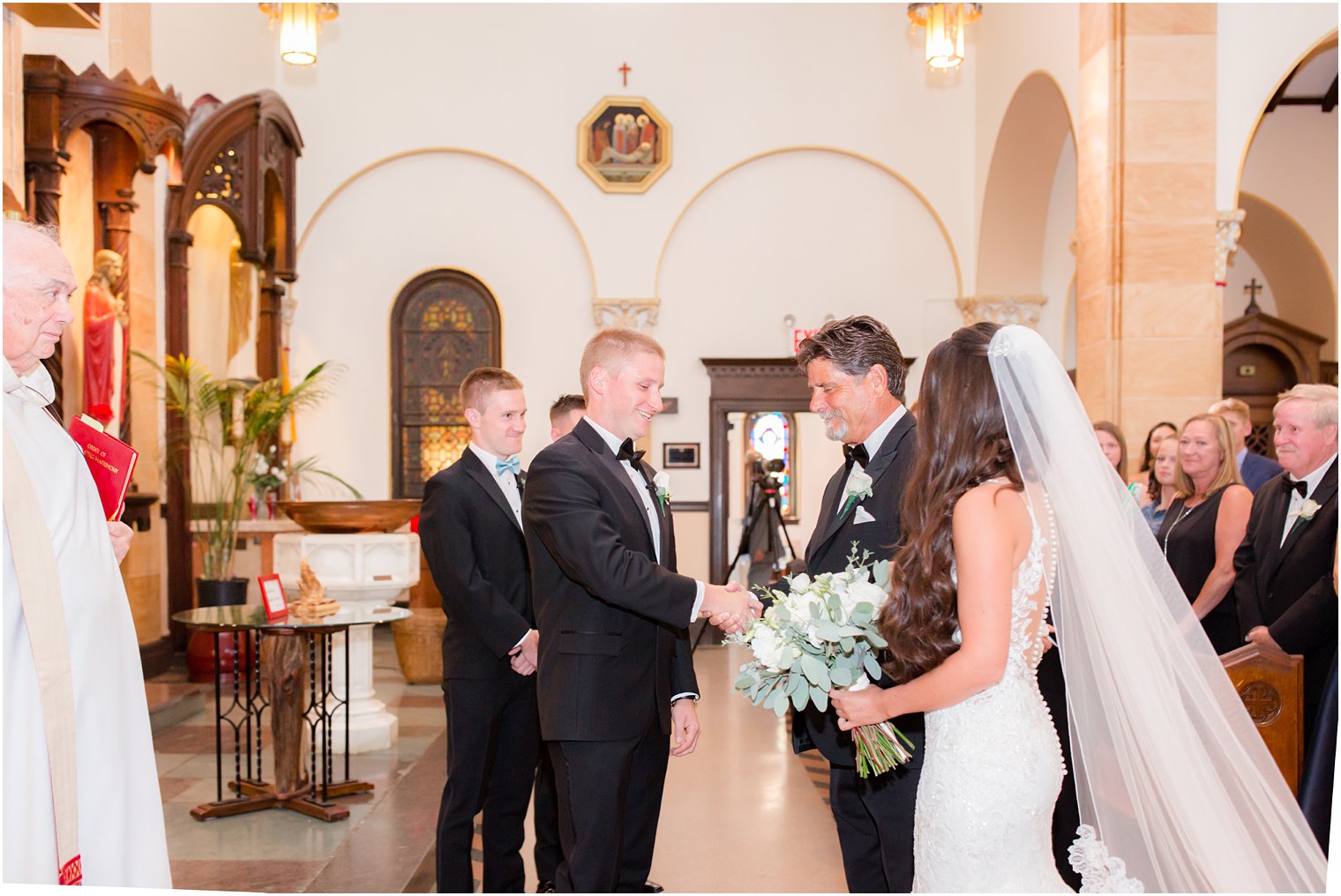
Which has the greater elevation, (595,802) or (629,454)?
(629,454)

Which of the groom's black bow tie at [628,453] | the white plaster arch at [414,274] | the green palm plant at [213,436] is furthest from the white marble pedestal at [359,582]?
the white plaster arch at [414,274]

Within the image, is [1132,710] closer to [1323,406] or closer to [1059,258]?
[1323,406]

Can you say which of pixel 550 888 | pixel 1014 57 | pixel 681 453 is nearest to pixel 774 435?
pixel 681 453

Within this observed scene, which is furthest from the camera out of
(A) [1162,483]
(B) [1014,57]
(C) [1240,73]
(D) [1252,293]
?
(D) [1252,293]

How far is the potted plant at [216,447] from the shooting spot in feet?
28.8

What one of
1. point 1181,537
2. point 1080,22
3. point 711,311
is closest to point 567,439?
point 1181,537

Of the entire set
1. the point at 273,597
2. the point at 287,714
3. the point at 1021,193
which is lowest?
the point at 287,714

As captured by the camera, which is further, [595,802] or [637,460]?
[637,460]

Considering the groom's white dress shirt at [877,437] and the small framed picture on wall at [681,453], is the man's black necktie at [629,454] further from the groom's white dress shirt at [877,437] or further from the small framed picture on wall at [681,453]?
the small framed picture on wall at [681,453]

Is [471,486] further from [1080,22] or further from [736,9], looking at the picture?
[736,9]

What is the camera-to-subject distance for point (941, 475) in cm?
238

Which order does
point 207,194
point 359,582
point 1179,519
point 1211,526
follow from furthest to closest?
1. point 207,194
2. point 359,582
3. point 1179,519
4. point 1211,526

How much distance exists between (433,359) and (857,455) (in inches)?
413

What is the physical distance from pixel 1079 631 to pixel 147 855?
2201 millimetres
